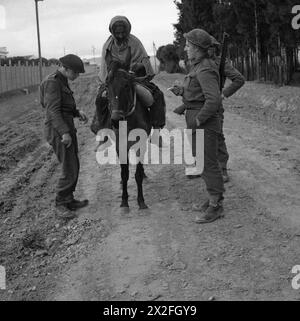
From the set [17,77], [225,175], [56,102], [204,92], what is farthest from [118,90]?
[17,77]

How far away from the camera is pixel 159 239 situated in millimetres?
5973

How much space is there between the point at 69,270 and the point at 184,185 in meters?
3.16

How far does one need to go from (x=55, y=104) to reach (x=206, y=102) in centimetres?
210

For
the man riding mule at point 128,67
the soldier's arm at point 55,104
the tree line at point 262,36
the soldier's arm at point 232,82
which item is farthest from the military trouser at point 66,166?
the tree line at point 262,36

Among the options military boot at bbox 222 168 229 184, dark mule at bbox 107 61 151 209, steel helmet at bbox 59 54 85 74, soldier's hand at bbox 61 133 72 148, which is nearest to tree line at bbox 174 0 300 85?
military boot at bbox 222 168 229 184

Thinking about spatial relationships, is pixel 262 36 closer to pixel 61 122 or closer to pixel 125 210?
pixel 125 210

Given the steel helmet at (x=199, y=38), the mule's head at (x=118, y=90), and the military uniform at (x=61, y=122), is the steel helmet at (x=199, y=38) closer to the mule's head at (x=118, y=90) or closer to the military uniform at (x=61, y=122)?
the mule's head at (x=118, y=90)

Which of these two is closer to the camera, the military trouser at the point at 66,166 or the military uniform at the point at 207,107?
the military uniform at the point at 207,107

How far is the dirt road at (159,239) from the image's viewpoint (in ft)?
15.9

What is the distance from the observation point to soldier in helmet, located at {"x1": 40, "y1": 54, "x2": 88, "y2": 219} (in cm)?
673

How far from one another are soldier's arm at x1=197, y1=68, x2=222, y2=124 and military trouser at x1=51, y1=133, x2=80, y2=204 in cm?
208

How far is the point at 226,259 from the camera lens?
17.2 ft

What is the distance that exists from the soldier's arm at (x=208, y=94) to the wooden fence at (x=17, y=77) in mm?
29969
